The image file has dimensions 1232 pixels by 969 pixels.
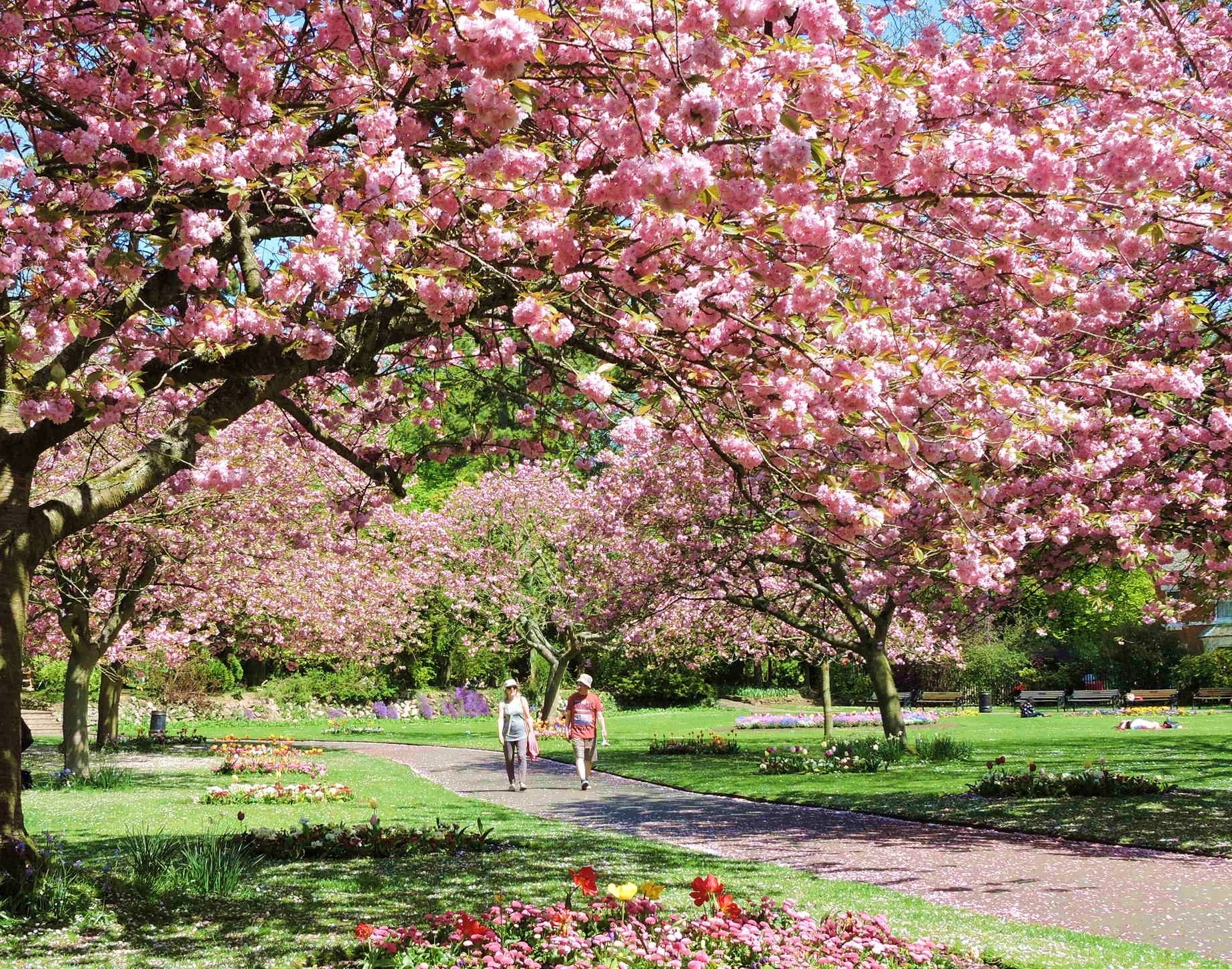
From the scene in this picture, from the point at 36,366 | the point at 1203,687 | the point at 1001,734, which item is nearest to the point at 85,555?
the point at 36,366

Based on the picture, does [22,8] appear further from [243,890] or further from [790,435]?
[243,890]

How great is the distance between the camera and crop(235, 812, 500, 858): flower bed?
9273mm

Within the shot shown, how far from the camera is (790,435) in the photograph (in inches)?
224

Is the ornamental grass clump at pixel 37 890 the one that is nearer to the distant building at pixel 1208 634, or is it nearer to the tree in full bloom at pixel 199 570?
the tree in full bloom at pixel 199 570

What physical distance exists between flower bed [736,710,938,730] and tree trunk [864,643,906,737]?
12.4 meters

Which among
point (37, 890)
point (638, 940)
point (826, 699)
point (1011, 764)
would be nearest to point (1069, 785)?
point (1011, 764)

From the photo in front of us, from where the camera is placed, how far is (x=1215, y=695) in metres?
37.2

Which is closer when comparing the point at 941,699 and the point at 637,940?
the point at 637,940

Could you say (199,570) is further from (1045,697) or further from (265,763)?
(1045,697)

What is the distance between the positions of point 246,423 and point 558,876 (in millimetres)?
11460

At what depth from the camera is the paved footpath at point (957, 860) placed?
7.52 meters

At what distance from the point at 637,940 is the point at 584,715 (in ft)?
32.4

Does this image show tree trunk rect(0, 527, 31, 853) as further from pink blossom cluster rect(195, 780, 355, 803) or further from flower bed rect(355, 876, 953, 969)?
pink blossom cluster rect(195, 780, 355, 803)

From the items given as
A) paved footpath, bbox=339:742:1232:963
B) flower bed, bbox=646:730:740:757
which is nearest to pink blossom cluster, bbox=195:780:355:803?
paved footpath, bbox=339:742:1232:963
